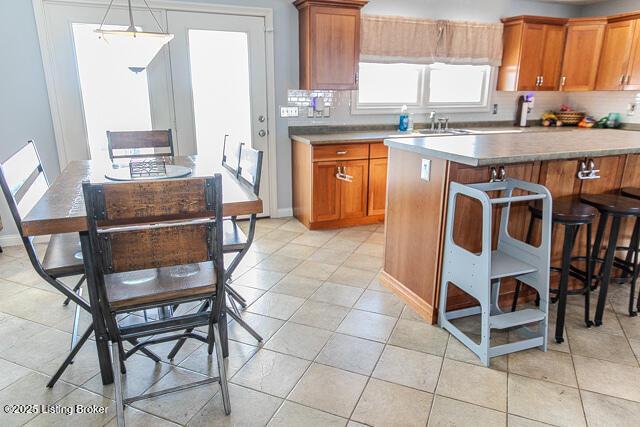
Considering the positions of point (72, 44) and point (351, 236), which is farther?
point (351, 236)

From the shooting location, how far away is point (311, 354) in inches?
84.6

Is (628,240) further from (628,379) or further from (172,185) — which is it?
(172,185)

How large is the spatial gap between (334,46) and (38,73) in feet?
8.41

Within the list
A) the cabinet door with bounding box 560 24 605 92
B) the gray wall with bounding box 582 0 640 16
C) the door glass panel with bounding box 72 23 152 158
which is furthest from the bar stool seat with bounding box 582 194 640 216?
the gray wall with bounding box 582 0 640 16

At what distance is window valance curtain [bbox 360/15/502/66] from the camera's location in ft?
14.3

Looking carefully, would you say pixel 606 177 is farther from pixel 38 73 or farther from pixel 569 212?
pixel 38 73

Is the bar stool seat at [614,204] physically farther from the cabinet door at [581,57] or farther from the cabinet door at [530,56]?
the cabinet door at [581,57]

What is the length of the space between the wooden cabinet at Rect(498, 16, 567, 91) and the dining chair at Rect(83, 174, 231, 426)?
4.58 meters

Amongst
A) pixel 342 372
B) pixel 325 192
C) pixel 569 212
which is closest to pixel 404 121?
pixel 325 192

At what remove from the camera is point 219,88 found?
3992 millimetres

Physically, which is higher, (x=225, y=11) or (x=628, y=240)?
(x=225, y=11)

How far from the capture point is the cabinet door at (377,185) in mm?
4160

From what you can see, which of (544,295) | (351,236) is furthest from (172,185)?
(351,236)

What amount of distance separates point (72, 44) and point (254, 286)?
100 inches
